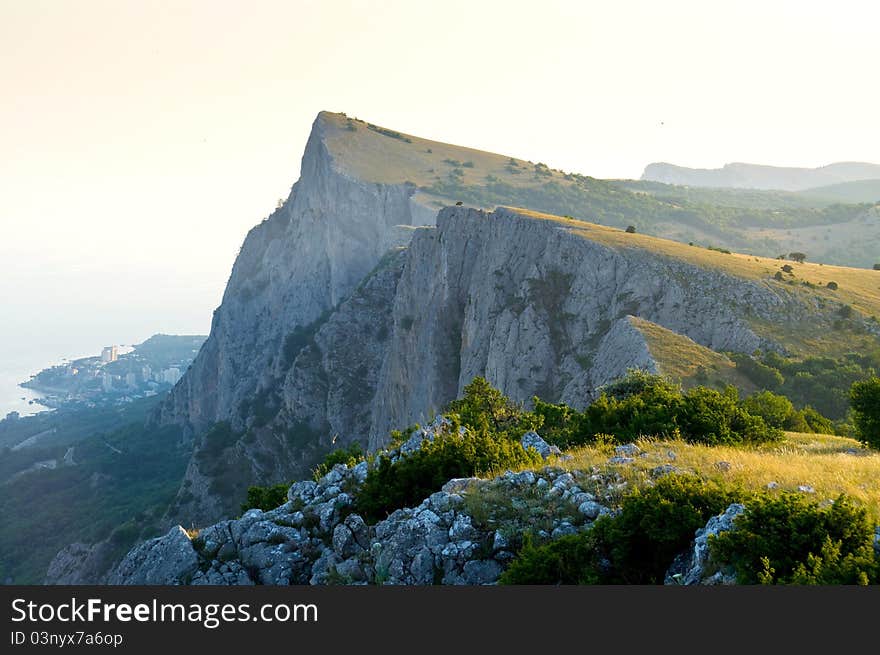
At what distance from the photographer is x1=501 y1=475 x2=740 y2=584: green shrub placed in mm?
10367

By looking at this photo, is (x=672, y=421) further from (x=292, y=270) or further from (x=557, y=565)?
(x=292, y=270)

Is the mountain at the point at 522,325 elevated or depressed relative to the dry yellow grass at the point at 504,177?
depressed

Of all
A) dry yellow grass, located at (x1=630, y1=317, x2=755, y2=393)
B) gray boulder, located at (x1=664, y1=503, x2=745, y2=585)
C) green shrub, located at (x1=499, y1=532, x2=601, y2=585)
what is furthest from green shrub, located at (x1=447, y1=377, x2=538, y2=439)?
gray boulder, located at (x1=664, y1=503, x2=745, y2=585)

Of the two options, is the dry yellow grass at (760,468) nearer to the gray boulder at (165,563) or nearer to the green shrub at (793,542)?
the green shrub at (793,542)

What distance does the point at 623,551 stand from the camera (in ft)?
34.9

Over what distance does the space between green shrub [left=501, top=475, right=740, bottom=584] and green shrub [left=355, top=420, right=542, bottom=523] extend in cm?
567

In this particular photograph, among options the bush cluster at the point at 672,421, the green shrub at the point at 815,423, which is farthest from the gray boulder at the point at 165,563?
the green shrub at the point at 815,423

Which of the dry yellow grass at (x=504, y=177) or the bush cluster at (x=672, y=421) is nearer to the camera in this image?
the bush cluster at (x=672, y=421)

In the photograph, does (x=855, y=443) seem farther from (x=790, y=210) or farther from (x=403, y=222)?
(x=790, y=210)

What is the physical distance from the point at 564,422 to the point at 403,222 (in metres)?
101

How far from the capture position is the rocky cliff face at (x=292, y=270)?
124688 mm

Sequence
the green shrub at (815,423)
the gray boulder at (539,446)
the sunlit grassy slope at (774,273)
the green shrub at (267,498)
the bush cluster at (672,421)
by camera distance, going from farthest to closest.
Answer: the sunlit grassy slope at (774,273), the green shrub at (815,423), the green shrub at (267,498), the bush cluster at (672,421), the gray boulder at (539,446)

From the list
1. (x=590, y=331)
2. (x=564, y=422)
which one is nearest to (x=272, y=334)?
(x=590, y=331)

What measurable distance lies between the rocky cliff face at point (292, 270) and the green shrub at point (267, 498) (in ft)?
303
